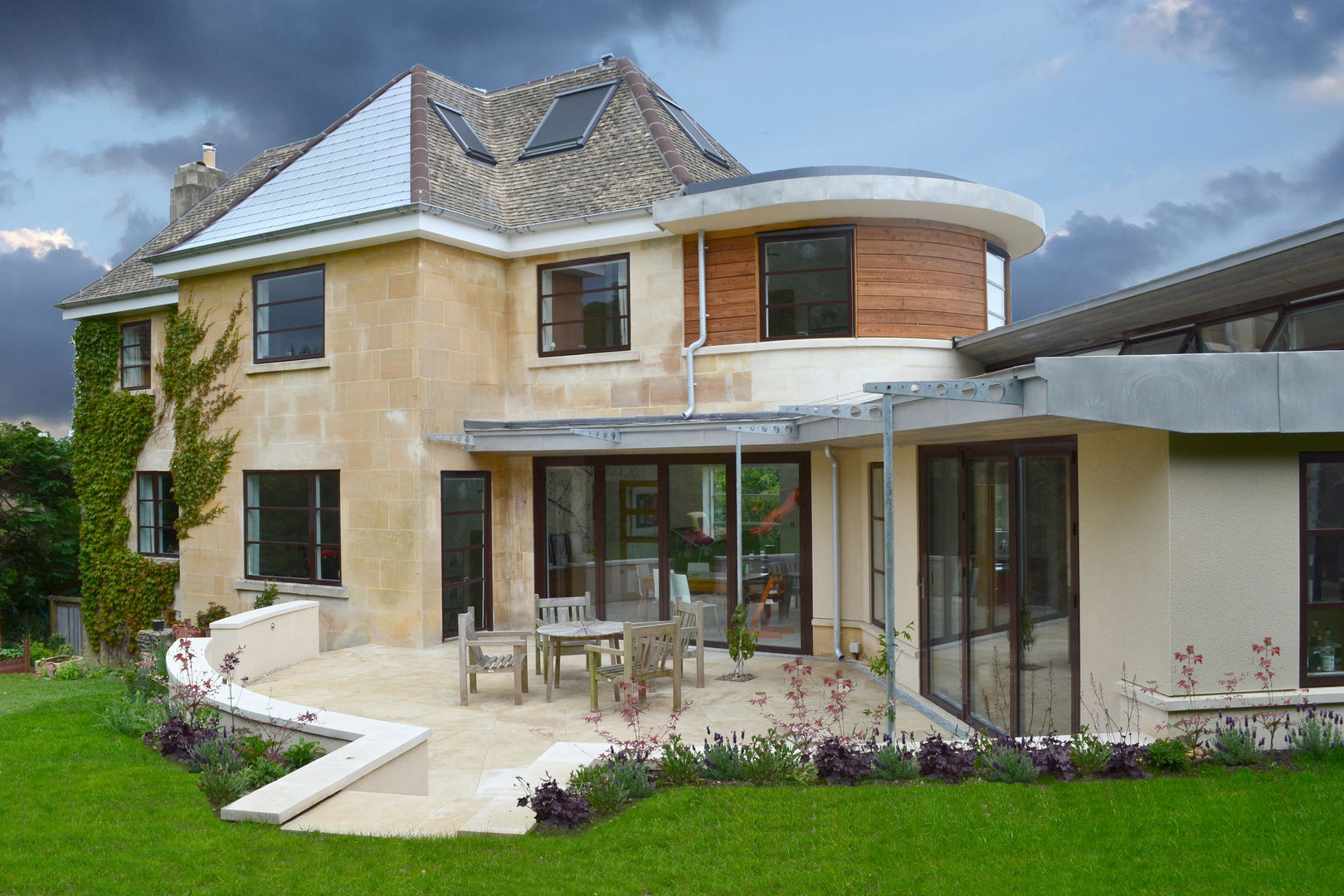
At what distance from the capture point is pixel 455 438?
13.2 metres

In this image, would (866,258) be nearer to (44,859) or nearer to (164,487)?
(44,859)

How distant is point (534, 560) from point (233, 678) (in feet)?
15.2

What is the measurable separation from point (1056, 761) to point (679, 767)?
227 centimetres

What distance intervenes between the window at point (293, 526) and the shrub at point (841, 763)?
989 cm

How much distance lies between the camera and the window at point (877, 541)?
444 inches

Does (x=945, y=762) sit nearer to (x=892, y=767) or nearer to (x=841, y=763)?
(x=892, y=767)

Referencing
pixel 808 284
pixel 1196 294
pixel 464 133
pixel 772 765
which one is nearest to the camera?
pixel 772 765

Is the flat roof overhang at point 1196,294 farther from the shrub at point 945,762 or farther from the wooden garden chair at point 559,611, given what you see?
the wooden garden chair at point 559,611

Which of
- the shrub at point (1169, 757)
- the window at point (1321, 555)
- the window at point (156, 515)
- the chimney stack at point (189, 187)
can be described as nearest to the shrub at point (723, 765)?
the shrub at point (1169, 757)

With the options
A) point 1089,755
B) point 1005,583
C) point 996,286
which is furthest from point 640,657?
point 996,286

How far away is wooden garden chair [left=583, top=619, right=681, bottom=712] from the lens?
9.41 m

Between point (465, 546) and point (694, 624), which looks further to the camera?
point (465, 546)

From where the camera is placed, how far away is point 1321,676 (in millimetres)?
6285

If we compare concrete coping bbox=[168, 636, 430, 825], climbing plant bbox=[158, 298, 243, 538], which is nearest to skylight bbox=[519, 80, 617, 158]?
climbing plant bbox=[158, 298, 243, 538]
